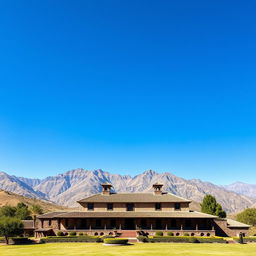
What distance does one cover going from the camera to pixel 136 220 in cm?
5912

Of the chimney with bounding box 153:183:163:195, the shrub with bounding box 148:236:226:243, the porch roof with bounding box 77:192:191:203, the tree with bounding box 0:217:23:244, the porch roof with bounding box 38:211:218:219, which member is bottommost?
the shrub with bounding box 148:236:226:243

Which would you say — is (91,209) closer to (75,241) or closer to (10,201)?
(75,241)

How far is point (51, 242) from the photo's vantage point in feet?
161

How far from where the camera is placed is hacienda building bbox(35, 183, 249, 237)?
56.3 m

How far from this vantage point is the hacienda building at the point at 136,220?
56.3 metres

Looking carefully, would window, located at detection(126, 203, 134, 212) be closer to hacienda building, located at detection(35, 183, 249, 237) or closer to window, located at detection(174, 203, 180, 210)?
hacienda building, located at detection(35, 183, 249, 237)

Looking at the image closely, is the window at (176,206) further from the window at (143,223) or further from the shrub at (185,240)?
the shrub at (185,240)

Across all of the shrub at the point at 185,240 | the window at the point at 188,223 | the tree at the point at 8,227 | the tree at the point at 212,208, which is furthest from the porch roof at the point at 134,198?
the tree at the point at 212,208

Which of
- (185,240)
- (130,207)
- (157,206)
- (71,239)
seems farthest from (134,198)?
(71,239)

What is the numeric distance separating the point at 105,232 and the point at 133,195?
13960 mm

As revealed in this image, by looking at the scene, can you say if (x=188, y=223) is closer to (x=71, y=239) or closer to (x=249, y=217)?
(x=71, y=239)

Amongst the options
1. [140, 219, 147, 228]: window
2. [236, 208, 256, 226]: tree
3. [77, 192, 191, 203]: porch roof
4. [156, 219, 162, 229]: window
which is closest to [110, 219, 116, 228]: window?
[77, 192, 191, 203]: porch roof

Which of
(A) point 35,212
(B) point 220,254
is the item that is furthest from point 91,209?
(A) point 35,212

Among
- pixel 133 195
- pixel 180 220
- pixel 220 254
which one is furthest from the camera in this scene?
pixel 133 195
